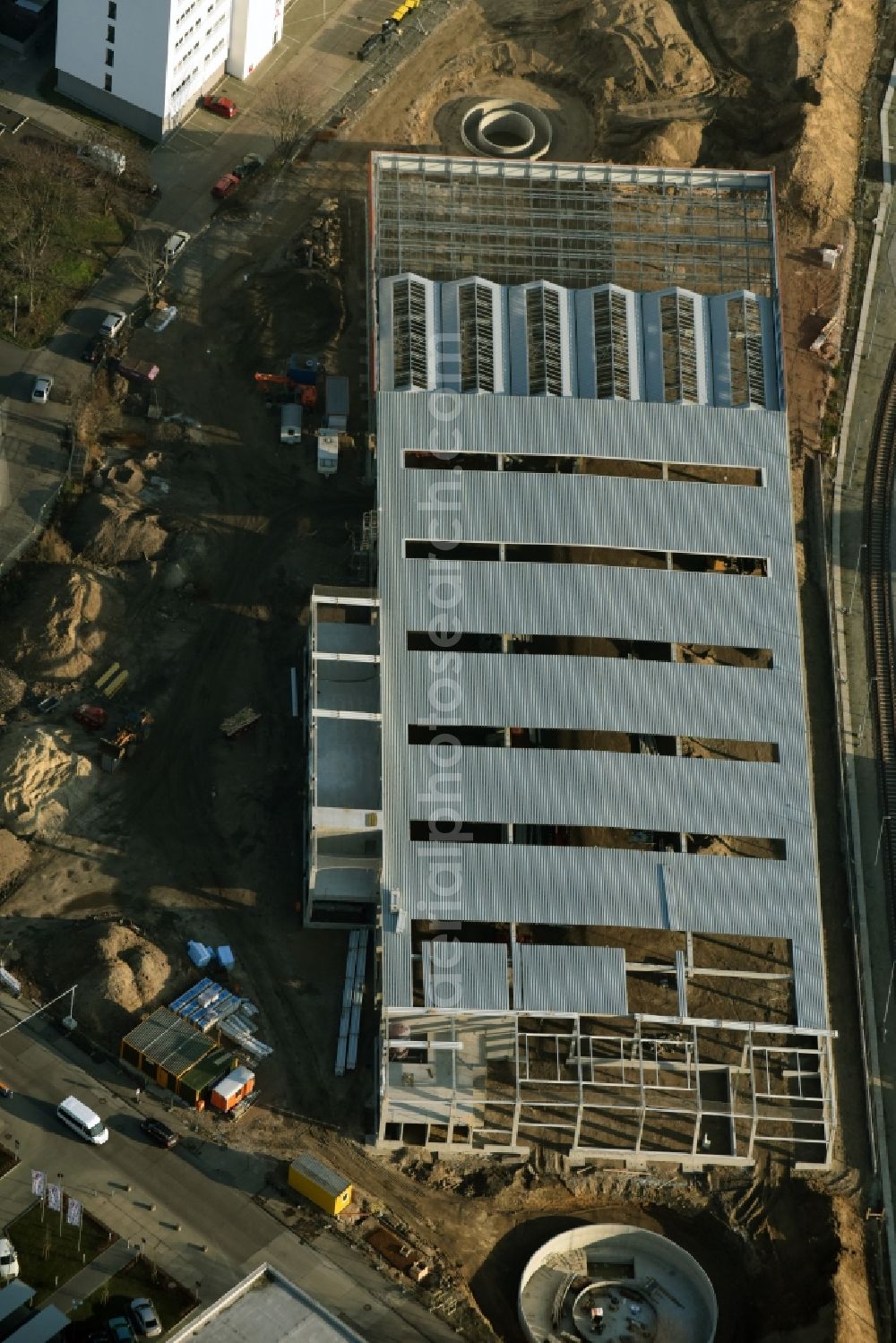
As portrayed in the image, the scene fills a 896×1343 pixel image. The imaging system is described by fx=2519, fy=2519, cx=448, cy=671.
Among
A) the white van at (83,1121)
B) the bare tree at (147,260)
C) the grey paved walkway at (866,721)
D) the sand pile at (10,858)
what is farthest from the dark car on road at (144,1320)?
the bare tree at (147,260)

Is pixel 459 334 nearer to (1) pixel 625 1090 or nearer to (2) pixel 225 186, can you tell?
(2) pixel 225 186

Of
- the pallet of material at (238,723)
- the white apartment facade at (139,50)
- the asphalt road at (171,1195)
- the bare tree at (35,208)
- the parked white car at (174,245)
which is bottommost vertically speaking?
the asphalt road at (171,1195)

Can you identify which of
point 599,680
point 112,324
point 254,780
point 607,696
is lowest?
point 254,780

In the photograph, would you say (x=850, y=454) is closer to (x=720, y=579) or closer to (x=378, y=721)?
(x=720, y=579)

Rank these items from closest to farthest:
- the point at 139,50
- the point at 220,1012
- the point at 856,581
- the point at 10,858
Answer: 1. the point at 220,1012
2. the point at 10,858
3. the point at 856,581
4. the point at 139,50

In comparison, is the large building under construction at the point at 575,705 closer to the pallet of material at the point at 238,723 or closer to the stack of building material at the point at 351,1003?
the stack of building material at the point at 351,1003

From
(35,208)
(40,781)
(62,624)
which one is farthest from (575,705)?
(35,208)

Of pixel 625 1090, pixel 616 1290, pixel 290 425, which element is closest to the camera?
pixel 616 1290
